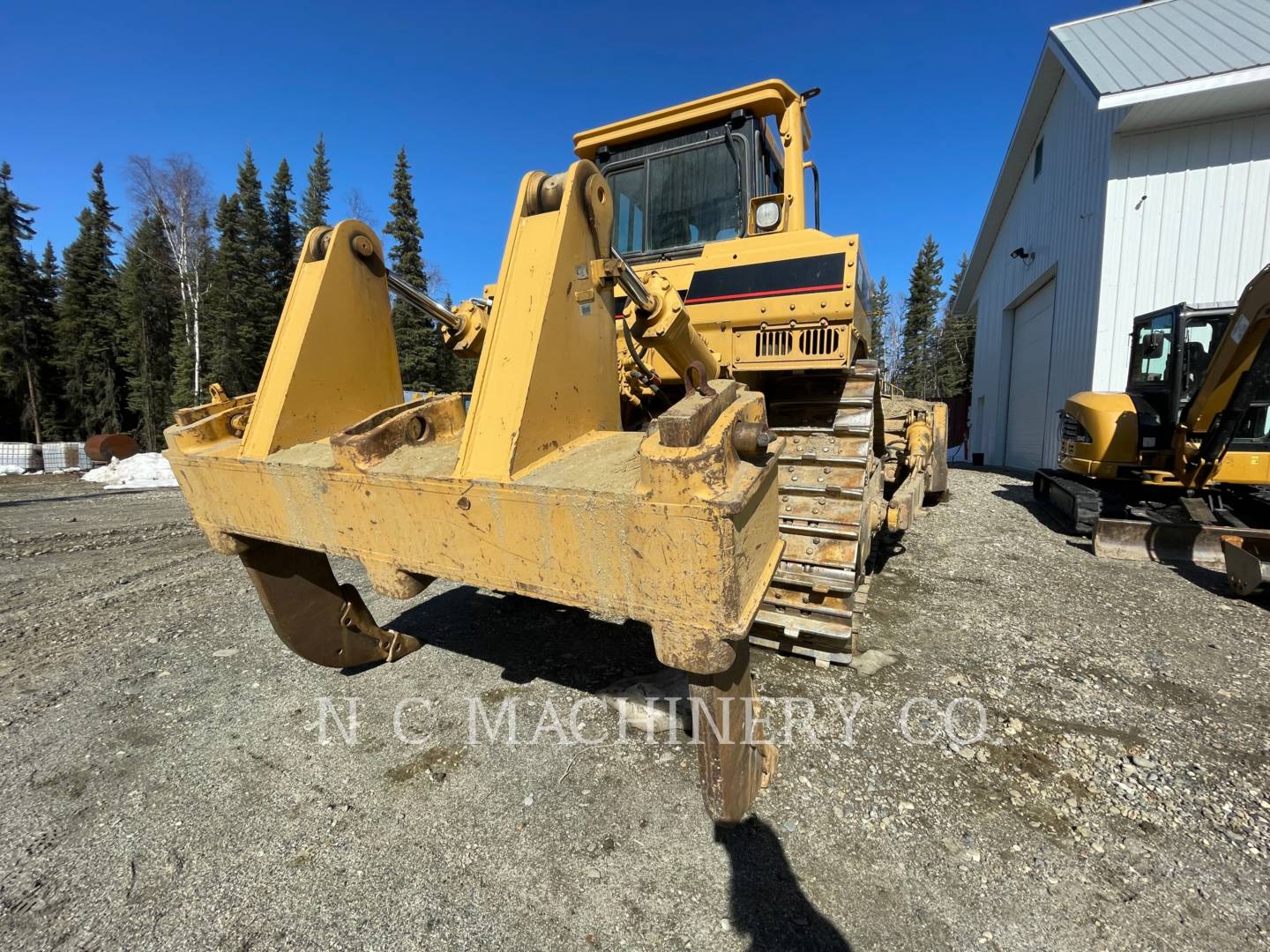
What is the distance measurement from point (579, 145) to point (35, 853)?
16.1 ft

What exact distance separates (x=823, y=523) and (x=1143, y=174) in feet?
37.6

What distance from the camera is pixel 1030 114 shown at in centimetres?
1380

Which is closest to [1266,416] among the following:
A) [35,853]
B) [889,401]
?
[889,401]

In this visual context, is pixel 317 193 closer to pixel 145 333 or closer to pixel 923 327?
pixel 145 333

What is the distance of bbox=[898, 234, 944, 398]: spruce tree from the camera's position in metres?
50.8

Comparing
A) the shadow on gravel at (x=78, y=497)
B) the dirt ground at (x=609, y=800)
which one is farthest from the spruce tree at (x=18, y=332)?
the dirt ground at (x=609, y=800)

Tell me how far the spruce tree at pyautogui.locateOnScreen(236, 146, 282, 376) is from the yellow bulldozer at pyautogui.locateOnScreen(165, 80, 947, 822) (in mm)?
28939

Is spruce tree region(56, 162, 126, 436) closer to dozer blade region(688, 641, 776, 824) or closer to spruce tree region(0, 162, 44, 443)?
spruce tree region(0, 162, 44, 443)

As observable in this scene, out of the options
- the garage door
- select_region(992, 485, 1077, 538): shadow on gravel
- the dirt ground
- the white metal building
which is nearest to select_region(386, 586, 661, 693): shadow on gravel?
the dirt ground

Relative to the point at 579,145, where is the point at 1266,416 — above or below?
below

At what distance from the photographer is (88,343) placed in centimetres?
2905

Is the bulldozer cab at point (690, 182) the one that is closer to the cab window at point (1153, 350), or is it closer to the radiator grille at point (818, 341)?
the radiator grille at point (818, 341)

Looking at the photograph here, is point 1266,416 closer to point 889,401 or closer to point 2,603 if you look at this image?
point 889,401

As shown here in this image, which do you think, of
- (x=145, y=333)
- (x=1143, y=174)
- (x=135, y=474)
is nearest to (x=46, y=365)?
(x=145, y=333)
